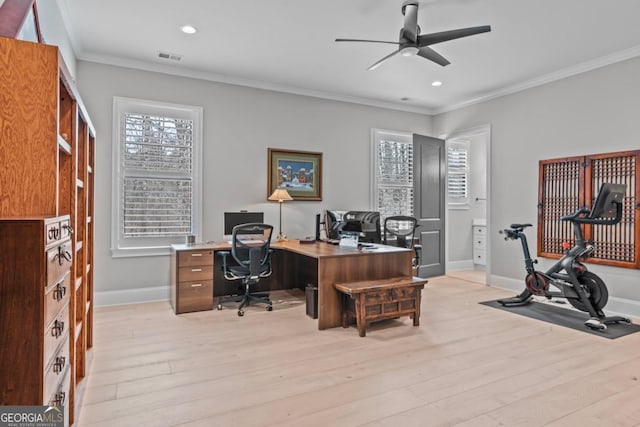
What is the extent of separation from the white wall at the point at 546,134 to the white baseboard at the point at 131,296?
15.4 feet

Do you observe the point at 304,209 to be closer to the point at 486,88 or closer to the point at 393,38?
the point at 393,38

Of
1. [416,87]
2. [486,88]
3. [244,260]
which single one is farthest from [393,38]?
[244,260]

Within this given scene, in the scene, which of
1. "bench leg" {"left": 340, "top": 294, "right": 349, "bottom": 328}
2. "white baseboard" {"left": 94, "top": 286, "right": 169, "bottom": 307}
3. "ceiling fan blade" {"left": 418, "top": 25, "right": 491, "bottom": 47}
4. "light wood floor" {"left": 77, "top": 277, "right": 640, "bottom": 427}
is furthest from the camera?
"white baseboard" {"left": 94, "top": 286, "right": 169, "bottom": 307}

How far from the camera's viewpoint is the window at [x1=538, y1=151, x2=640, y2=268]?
13.9ft

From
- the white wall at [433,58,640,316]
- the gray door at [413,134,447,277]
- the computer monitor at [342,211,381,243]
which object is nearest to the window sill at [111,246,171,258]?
the computer monitor at [342,211,381,243]

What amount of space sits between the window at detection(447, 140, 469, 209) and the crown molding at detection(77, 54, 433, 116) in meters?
1.28

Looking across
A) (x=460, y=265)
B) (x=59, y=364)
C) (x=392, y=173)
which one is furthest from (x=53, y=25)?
(x=460, y=265)

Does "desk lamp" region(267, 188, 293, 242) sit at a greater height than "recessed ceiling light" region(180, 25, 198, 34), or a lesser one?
lesser

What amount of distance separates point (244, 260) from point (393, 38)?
286 cm

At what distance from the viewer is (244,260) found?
434 cm

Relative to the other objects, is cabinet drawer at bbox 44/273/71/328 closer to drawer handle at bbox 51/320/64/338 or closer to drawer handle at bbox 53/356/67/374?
drawer handle at bbox 51/320/64/338

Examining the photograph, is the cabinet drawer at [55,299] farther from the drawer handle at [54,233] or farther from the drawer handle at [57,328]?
the drawer handle at [54,233]

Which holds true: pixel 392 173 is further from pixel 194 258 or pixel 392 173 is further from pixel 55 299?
pixel 55 299

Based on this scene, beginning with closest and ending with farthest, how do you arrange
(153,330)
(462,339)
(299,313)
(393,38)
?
(462,339), (153,330), (393,38), (299,313)
